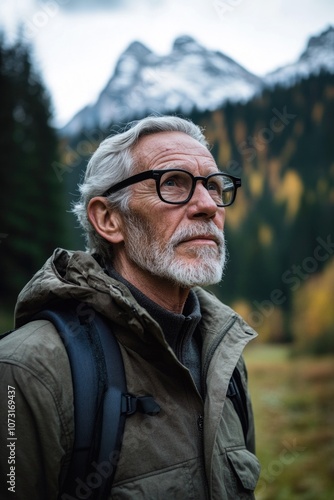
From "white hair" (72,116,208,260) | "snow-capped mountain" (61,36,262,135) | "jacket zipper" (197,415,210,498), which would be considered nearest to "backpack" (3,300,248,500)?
"jacket zipper" (197,415,210,498)

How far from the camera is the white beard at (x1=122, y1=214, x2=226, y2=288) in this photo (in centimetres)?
196

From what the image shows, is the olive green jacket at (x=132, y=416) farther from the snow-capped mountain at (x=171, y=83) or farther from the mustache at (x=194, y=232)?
the snow-capped mountain at (x=171, y=83)

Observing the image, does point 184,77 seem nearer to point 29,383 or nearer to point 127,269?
point 127,269

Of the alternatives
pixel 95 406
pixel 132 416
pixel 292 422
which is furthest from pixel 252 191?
pixel 95 406

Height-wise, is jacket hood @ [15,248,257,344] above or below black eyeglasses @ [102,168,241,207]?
below

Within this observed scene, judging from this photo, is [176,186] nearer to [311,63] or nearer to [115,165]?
[115,165]

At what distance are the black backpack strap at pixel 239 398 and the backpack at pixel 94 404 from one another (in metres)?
0.47

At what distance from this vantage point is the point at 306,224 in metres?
6.57

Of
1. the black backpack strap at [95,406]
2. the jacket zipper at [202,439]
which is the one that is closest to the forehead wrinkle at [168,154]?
the black backpack strap at [95,406]

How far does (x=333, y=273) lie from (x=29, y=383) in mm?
5503

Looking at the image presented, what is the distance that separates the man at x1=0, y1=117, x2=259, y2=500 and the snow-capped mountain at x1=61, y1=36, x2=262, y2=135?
15.1 ft

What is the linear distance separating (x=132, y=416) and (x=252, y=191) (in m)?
5.76

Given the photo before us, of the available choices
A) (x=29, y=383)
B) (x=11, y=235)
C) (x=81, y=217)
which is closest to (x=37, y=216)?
(x=11, y=235)

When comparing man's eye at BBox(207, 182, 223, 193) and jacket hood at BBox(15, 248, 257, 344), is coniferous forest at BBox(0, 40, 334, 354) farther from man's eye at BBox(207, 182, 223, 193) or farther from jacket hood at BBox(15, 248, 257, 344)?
jacket hood at BBox(15, 248, 257, 344)
